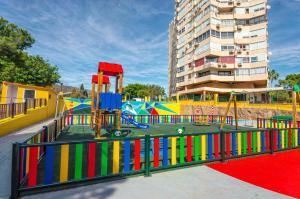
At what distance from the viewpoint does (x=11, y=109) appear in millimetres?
11047

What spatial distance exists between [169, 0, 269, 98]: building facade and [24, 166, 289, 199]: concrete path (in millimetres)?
43511

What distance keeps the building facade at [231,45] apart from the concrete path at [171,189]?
143 ft

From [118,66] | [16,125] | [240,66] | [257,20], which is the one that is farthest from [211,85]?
[16,125]

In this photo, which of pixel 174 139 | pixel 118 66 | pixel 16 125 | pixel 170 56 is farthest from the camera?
pixel 170 56

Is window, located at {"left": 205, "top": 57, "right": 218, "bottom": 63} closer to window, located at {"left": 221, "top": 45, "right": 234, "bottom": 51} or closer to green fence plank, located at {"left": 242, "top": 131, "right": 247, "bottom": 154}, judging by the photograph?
window, located at {"left": 221, "top": 45, "right": 234, "bottom": 51}

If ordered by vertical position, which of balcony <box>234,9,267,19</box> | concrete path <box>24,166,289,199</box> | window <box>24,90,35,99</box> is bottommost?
concrete path <box>24,166,289,199</box>

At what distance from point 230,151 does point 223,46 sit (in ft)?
154

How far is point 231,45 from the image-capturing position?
46688 mm

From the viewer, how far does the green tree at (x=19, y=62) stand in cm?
2230

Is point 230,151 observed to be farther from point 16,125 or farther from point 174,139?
point 16,125

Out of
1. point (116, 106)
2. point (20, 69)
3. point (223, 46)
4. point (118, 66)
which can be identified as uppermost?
point (223, 46)

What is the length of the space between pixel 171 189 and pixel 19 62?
2904cm

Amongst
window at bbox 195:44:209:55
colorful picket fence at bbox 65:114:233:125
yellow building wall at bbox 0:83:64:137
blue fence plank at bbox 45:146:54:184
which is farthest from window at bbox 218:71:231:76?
blue fence plank at bbox 45:146:54:184

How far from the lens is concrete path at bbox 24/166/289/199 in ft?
11.7
